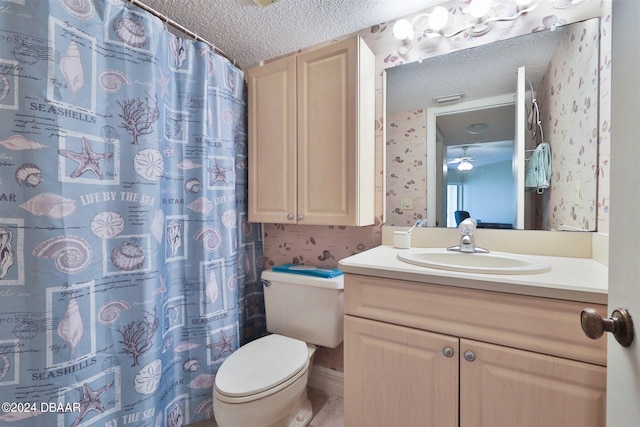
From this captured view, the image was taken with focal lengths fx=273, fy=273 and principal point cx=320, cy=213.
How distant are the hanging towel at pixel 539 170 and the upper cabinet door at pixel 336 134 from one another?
71cm

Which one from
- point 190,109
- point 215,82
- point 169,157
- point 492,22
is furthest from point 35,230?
point 492,22

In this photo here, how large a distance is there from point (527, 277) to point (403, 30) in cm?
128

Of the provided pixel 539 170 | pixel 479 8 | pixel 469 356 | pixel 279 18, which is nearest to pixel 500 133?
pixel 539 170

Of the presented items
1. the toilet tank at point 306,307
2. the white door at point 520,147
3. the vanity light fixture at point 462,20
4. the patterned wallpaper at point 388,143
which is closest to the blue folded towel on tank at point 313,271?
the toilet tank at point 306,307

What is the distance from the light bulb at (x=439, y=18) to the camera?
4.31 ft

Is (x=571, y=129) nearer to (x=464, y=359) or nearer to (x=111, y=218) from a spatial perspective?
(x=464, y=359)

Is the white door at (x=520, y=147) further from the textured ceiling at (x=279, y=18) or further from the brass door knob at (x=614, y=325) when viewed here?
the brass door knob at (x=614, y=325)

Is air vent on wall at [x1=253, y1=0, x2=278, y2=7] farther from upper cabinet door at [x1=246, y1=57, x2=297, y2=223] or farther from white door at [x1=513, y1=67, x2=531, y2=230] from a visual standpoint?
white door at [x1=513, y1=67, x2=531, y2=230]

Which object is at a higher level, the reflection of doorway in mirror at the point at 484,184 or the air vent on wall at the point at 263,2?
the air vent on wall at the point at 263,2

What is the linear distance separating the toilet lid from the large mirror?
0.85 m

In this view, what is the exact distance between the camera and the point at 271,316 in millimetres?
1636

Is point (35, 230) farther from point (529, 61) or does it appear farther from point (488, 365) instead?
point (529, 61)

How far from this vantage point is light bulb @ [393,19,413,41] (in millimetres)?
1396

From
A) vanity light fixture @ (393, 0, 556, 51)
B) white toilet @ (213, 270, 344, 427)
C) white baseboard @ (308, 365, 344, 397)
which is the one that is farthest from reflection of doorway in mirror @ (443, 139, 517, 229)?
white baseboard @ (308, 365, 344, 397)
